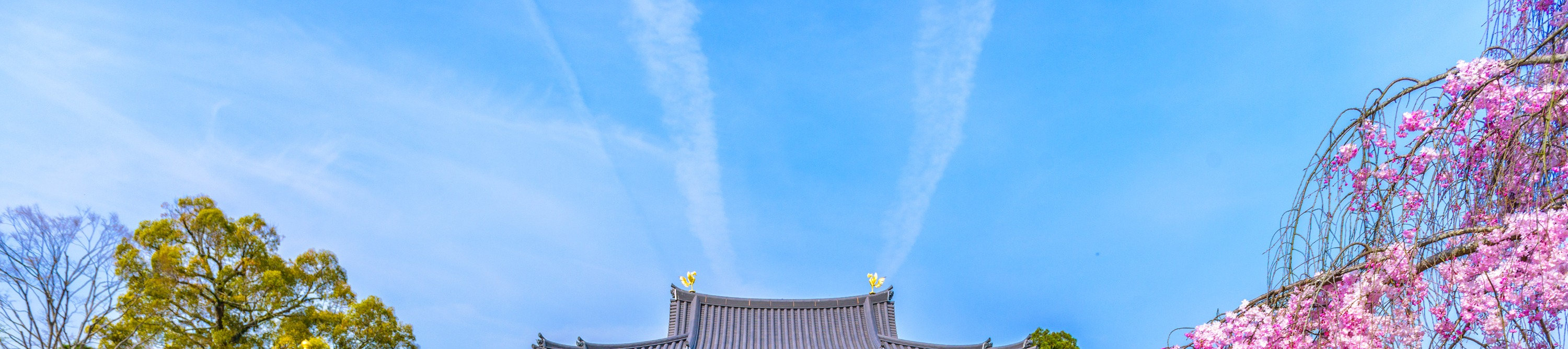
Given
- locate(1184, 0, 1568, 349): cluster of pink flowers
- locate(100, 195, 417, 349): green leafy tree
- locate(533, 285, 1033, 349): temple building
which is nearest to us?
locate(1184, 0, 1568, 349): cluster of pink flowers

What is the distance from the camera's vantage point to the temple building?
635 inches

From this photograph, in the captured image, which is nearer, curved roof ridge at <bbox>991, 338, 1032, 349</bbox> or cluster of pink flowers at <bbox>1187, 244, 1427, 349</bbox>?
cluster of pink flowers at <bbox>1187, 244, 1427, 349</bbox>

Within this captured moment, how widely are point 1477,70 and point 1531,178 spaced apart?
1.50ft

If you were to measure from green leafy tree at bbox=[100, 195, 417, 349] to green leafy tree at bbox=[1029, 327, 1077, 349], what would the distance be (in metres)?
12.3

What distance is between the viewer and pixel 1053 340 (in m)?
16.5

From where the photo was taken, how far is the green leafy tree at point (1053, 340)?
16406mm

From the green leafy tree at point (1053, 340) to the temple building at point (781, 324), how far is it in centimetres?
263

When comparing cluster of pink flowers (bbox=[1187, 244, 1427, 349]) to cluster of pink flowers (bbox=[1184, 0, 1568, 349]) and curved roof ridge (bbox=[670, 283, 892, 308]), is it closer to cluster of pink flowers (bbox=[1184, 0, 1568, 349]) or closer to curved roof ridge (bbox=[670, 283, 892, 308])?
cluster of pink flowers (bbox=[1184, 0, 1568, 349])

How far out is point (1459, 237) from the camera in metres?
2.86

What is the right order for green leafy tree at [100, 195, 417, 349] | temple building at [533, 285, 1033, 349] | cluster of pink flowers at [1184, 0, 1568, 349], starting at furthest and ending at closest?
temple building at [533, 285, 1033, 349], green leafy tree at [100, 195, 417, 349], cluster of pink flowers at [1184, 0, 1568, 349]

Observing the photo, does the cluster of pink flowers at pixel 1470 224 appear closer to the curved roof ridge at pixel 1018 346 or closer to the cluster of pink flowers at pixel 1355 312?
the cluster of pink flowers at pixel 1355 312

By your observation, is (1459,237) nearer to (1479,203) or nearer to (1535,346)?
(1479,203)

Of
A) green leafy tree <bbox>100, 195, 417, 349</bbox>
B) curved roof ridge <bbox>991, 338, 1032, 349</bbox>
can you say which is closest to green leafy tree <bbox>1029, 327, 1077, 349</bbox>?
curved roof ridge <bbox>991, 338, 1032, 349</bbox>

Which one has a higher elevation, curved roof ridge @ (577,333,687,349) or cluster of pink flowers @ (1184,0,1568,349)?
curved roof ridge @ (577,333,687,349)
